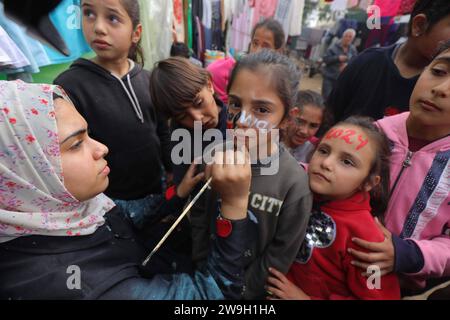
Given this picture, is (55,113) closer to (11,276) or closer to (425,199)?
(11,276)

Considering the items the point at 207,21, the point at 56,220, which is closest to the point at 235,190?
the point at 56,220

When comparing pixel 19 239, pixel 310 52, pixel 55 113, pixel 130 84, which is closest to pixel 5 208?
pixel 19 239

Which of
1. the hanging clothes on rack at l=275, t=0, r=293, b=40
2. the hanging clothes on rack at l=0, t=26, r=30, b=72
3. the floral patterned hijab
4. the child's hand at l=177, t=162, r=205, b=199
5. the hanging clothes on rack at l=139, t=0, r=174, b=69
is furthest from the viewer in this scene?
the hanging clothes on rack at l=275, t=0, r=293, b=40

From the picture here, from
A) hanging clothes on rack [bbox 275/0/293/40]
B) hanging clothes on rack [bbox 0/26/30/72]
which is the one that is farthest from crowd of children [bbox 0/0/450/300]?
hanging clothes on rack [bbox 275/0/293/40]

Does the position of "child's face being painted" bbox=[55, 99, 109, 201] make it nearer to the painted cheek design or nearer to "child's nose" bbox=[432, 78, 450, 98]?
the painted cheek design

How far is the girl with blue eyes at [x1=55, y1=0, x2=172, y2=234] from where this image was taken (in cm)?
111

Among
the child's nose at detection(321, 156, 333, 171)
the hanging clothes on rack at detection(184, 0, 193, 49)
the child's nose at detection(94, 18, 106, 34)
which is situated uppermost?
the hanging clothes on rack at detection(184, 0, 193, 49)

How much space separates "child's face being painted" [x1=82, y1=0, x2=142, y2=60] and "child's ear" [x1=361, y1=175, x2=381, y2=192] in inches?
49.4

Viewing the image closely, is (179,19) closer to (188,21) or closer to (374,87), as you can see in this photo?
(188,21)

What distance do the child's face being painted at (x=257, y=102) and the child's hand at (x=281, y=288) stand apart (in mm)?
493

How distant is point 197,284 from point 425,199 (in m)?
0.79

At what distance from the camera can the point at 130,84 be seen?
1.29 metres

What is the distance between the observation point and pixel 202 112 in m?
1.15

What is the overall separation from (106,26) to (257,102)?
839 millimetres
